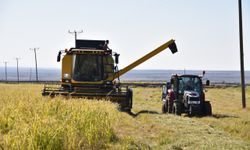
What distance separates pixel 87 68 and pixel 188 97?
15.4 ft

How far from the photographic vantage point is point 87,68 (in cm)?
1892

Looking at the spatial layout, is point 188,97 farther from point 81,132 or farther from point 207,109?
point 81,132

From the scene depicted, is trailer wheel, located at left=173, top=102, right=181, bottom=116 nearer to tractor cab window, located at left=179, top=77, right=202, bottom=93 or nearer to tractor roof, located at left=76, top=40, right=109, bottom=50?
tractor cab window, located at left=179, top=77, right=202, bottom=93

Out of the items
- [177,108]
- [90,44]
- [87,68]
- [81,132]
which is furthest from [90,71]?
[81,132]

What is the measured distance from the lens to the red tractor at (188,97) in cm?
1775

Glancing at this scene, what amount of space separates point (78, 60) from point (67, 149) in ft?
39.6

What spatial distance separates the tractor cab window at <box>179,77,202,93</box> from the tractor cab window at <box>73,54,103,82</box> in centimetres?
364

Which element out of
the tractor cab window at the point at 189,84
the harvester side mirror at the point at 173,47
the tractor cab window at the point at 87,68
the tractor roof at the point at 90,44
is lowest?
the tractor cab window at the point at 189,84

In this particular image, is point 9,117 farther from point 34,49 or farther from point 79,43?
point 34,49

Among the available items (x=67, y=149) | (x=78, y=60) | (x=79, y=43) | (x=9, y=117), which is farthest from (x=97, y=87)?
(x=67, y=149)

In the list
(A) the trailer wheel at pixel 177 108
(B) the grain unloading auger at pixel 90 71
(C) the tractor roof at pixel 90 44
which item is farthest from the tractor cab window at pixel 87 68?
(A) the trailer wheel at pixel 177 108

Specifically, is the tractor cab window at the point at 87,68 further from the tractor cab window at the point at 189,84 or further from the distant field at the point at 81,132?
the distant field at the point at 81,132


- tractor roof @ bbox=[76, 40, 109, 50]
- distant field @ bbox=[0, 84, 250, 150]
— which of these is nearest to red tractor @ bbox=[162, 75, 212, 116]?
tractor roof @ bbox=[76, 40, 109, 50]

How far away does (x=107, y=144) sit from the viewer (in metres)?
8.01
